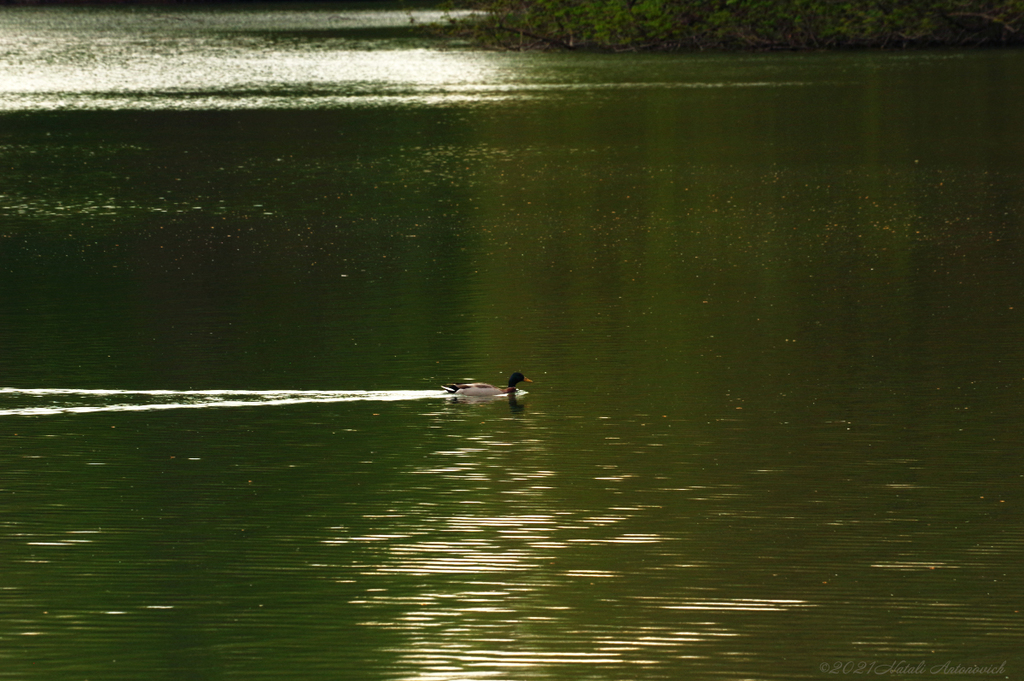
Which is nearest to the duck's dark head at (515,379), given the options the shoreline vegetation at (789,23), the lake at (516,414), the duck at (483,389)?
the duck at (483,389)

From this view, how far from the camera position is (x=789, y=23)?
56.7 m

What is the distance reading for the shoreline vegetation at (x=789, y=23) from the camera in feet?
183

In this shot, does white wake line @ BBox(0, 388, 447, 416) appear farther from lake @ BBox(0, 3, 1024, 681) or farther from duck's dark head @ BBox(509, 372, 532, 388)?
duck's dark head @ BBox(509, 372, 532, 388)

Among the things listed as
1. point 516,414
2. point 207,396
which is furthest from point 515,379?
point 207,396

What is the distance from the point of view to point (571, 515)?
32.7 feet

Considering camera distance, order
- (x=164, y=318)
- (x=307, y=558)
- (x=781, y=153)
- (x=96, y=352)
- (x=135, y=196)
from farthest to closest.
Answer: (x=781, y=153)
(x=135, y=196)
(x=164, y=318)
(x=96, y=352)
(x=307, y=558)

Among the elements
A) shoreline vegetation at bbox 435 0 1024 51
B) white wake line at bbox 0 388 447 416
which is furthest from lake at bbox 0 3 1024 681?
shoreline vegetation at bbox 435 0 1024 51

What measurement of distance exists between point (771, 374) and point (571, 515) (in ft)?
12.9

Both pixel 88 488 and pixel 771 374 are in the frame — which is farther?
pixel 771 374

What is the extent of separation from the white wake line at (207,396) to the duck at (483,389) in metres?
0.19

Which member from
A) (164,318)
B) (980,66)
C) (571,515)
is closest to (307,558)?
(571,515)

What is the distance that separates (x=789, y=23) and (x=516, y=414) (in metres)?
46.3

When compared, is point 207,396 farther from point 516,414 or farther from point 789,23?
point 789,23

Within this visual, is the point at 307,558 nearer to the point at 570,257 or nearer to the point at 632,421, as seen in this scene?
the point at 632,421
